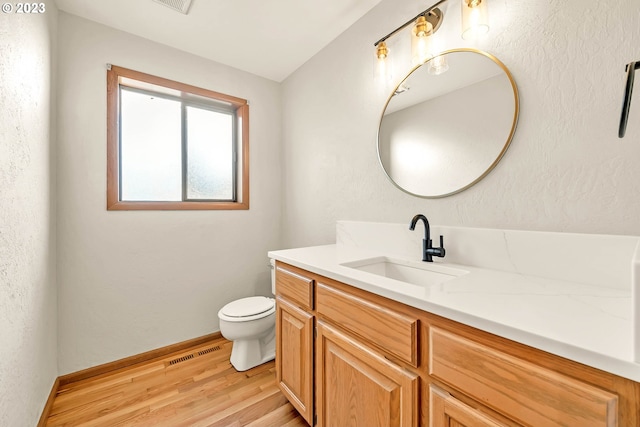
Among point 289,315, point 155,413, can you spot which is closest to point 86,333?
point 155,413

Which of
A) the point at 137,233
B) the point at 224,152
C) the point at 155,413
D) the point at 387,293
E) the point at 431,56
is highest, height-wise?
the point at 431,56

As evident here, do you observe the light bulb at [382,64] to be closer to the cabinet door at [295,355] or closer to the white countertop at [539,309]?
the white countertop at [539,309]

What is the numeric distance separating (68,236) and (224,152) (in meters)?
1.32

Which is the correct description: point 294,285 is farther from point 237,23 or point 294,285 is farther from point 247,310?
point 237,23

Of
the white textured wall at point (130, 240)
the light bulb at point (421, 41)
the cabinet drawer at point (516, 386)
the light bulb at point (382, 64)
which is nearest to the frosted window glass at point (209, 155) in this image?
the white textured wall at point (130, 240)

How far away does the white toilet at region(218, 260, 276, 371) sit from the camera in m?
1.80

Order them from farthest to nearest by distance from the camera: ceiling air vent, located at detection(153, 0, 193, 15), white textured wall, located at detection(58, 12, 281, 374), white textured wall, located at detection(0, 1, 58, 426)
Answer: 1. white textured wall, located at detection(58, 12, 281, 374)
2. ceiling air vent, located at detection(153, 0, 193, 15)
3. white textured wall, located at detection(0, 1, 58, 426)

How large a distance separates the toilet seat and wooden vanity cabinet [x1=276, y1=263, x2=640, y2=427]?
51 cm

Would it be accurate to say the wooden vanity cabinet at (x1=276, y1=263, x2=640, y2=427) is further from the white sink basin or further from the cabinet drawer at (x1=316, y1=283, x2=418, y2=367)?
the white sink basin

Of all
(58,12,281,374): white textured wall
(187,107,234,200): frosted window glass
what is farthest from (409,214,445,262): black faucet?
(187,107,234,200): frosted window glass

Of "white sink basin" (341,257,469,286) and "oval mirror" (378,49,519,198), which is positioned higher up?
"oval mirror" (378,49,519,198)

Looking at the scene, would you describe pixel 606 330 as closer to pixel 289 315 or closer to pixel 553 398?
pixel 553 398

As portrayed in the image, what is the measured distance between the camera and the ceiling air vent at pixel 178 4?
159 cm

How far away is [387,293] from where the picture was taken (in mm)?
849
